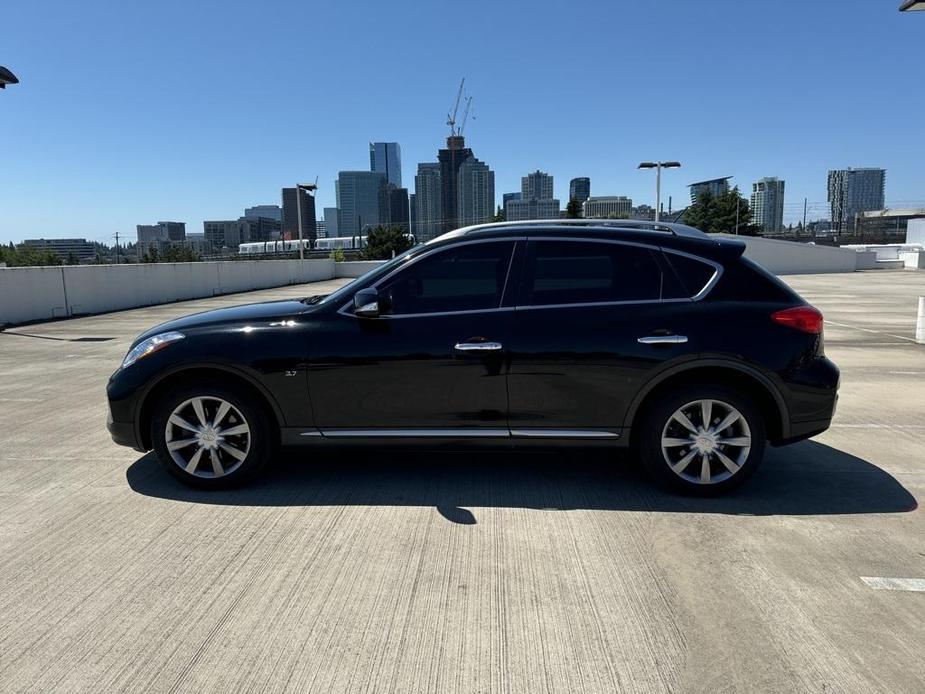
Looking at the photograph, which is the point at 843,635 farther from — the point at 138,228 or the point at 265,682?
the point at 138,228

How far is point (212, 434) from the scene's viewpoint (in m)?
4.39

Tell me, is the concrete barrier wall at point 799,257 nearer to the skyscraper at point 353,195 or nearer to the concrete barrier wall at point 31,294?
the concrete barrier wall at point 31,294

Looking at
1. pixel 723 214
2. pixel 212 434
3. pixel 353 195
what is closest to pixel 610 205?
pixel 723 214

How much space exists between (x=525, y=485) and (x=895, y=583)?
217 centimetres

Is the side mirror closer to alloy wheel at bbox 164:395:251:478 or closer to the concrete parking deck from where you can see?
alloy wheel at bbox 164:395:251:478

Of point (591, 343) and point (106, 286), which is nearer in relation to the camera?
point (591, 343)

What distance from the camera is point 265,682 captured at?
252 centimetres

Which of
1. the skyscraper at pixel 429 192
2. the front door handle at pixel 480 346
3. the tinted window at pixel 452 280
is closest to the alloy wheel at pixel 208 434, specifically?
the tinted window at pixel 452 280

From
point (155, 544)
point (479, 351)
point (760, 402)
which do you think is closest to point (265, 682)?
point (155, 544)

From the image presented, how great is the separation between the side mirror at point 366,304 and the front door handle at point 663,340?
1.70 metres

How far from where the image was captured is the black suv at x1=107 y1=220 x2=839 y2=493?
13.7ft

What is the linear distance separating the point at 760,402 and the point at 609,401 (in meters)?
1.03

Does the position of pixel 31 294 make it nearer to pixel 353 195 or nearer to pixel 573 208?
pixel 573 208

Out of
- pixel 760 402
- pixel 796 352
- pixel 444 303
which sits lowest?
pixel 760 402
